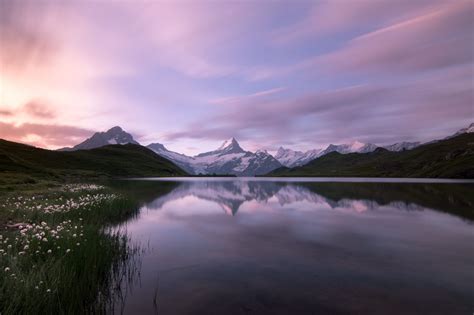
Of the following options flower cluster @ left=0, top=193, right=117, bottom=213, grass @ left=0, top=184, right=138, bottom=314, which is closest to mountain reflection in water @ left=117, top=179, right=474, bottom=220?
flower cluster @ left=0, top=193, right=117, bottom=213

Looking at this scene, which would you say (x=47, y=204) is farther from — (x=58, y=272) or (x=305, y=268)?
(x=305, y=268)

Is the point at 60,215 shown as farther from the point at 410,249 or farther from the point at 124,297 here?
the point at 410,249

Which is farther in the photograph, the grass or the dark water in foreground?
the dark water in foreground

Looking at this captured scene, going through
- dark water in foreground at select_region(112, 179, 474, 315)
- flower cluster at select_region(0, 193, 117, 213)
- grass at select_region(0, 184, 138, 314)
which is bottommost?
dark water in foreground at select_region(112, 179, 474, 315)

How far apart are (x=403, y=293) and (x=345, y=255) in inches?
227

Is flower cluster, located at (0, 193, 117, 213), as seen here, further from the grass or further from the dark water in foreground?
the dark water in foreground

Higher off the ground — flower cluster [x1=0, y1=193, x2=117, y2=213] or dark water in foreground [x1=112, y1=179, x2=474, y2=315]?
flower cluster [x1=0, y1=193, x2=117, y2=213]

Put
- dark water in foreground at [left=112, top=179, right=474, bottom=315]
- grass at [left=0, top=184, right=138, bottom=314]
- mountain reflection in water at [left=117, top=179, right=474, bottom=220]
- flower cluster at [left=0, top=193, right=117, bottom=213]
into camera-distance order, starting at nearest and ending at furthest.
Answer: grass at [left=0, top=184, right=138, bottom=314] < dark water in foreground at [left=112, top=179, right=474, bottom=315] < flower cluster at [left=0, top=193, right=117, bottom=213] < mountain reflection in water at [left=117, top=179, right=474, bottom=220]

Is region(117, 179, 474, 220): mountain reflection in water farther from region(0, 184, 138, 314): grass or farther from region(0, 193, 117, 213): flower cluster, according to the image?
region(0, 184, 138, 314): grass

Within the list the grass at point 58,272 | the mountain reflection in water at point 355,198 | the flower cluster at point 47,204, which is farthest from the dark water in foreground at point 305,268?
the mountain reflection in water at point 355,198

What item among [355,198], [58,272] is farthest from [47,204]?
[355,198]

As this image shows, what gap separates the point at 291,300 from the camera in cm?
1125

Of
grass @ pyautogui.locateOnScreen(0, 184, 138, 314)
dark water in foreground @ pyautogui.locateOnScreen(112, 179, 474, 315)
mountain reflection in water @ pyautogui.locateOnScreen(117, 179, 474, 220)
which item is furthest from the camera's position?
mountain reflection in water @ pyautogui.locateOnScreen(117, 179, 474, 220)

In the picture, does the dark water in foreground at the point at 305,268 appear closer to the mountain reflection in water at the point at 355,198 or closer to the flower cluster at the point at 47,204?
the flower cluster at the point at 47,204
